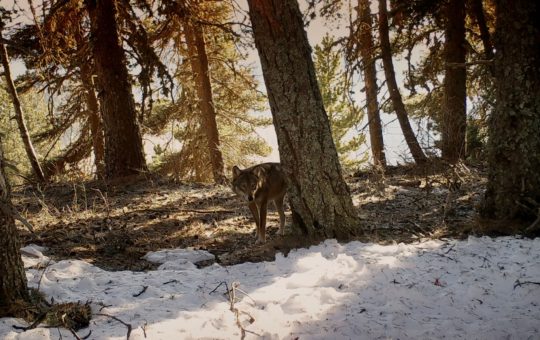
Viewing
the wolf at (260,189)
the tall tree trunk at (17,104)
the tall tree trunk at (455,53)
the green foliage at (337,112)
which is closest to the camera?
the wolf at (260,189)

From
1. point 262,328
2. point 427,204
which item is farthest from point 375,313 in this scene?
point 427,204

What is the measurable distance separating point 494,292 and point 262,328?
7.20 ft

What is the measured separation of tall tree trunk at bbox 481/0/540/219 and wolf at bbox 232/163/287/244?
3.16 m

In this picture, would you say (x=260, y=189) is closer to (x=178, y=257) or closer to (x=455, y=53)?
(x=178, y=257)

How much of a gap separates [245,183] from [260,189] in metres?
0.28

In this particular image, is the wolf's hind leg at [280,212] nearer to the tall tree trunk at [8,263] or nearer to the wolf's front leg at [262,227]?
the wolf's front leg at [262,227]

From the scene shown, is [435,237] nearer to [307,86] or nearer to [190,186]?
[307,86]

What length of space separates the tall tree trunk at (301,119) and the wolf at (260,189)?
3.63 ft

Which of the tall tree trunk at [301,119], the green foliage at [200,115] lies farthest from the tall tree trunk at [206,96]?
→ the tall tree trunk at [301,119]

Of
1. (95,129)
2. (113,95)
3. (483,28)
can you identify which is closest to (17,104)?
(95,129)

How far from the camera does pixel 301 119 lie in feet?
18.7

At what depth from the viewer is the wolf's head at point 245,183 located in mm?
7000

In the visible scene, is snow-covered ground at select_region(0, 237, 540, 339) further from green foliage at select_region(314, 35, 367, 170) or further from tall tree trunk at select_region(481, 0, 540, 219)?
green foliage at select_region(314, 35, 367, 170)

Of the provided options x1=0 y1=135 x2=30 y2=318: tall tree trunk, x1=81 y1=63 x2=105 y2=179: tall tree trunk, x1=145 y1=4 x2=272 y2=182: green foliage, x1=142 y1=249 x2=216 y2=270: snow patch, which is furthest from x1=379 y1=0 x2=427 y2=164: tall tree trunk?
x1=0 y1=135 x2=30 y2=318: tall tree trunk
